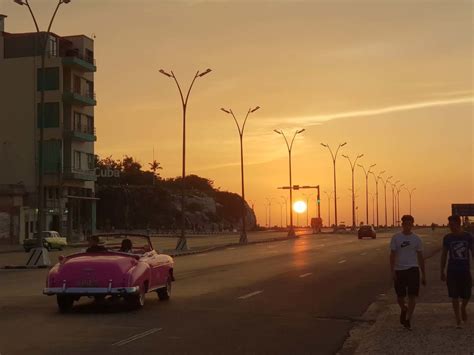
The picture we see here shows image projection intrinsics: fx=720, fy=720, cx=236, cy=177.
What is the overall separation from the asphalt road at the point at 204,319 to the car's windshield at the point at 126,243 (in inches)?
45.7

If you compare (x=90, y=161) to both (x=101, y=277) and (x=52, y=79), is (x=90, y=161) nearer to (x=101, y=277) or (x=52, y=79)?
(x=52, y=79)

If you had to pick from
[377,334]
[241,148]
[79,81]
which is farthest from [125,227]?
[377,334]

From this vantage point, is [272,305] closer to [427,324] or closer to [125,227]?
[427,324]

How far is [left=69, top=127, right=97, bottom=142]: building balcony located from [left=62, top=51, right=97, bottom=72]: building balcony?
6.30 metres

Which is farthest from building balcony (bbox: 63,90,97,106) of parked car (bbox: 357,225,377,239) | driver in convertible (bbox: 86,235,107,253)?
driver in convertible (bbox: 86,235,107,253)

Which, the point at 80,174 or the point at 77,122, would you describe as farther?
the point at 77,122

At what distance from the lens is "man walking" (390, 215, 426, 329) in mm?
10719

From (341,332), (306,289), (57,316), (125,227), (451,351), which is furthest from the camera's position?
(125,227)

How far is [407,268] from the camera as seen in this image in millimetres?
10742

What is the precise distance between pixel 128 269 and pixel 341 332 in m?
4.18

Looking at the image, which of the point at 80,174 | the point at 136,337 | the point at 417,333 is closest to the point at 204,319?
the point at 136,337

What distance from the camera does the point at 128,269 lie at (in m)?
13.3

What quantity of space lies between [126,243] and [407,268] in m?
6.53

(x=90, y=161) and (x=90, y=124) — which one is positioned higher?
(x=90, y=124)
